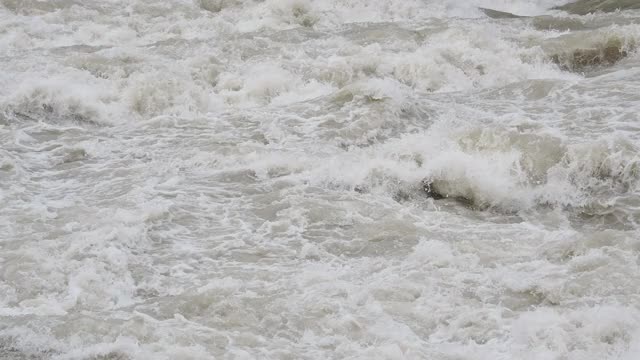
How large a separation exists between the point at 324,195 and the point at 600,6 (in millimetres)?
8693

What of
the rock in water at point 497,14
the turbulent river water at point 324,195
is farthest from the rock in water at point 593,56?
the rock in water at point 497,14

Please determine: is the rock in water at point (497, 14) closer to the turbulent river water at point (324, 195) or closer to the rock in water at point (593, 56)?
the turbulent river water at point (324, 195)

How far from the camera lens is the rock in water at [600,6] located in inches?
516

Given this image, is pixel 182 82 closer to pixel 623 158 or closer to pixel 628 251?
pixel 623 158

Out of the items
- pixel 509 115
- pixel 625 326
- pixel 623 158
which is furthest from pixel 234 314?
pixel 509 115

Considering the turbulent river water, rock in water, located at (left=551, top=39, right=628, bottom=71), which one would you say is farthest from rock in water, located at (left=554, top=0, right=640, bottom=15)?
rock in water, located at (left=551, top=39, right=628, bottom=71)

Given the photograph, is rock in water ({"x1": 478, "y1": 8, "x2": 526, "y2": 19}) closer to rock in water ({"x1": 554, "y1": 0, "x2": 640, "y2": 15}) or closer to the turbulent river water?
rock in water ({"x1": 554, "y1": 0, "x2": 640, "y2": 15})

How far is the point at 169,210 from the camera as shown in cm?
660

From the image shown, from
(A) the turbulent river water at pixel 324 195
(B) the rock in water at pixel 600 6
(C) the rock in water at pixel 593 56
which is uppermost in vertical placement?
(B) the rock in water at pixel 600 6

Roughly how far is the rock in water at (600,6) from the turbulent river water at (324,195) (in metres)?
1.59

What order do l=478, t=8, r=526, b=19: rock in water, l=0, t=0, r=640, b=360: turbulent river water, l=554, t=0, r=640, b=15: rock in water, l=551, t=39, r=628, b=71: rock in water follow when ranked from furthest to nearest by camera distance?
1. l=478, t=8, r=526, b=19: rock in water
2. l=554, t=0, r=640, b=15: rock in water
3. l=551, t=39, r=628, b=71: rock in water
4. l=0, t=0, r=640, b=360: turbulent river water

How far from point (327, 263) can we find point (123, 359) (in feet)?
5.85

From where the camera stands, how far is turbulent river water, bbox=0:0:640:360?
4.88 metres

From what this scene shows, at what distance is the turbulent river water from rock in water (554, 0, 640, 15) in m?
1.59
